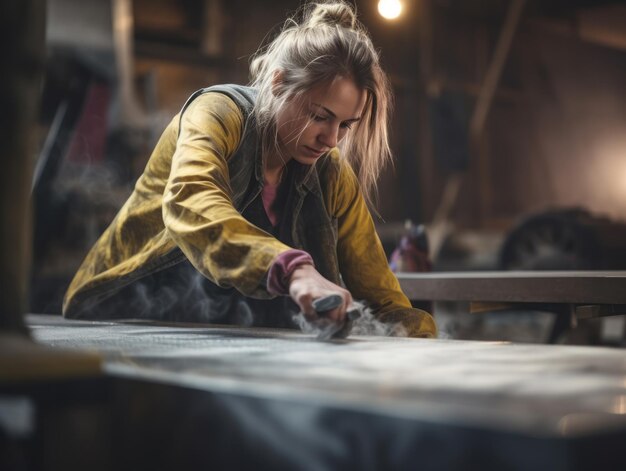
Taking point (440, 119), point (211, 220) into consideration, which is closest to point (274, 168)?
point (211, 220)

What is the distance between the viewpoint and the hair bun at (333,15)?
7.22 feet

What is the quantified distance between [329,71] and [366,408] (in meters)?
1.39

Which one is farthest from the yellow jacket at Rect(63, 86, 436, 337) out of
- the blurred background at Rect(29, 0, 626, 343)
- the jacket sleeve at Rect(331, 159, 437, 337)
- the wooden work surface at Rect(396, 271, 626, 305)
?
the blurred background at Rect(29, 0, 626, 343)

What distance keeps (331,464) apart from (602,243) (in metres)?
4.78

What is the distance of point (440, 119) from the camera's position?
27.8ft

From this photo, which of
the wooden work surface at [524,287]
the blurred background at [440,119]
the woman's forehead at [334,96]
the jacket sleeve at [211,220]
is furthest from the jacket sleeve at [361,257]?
the blurred background at [440,119]

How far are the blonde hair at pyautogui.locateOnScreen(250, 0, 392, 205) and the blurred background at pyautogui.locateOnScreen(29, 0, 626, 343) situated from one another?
1.38m

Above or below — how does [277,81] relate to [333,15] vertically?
below

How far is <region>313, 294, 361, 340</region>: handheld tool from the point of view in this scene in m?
1.40

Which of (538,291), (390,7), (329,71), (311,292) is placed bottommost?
(538,291)

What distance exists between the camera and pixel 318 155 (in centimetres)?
212

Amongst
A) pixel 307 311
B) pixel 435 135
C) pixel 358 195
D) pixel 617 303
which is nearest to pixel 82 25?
pixel 435 135

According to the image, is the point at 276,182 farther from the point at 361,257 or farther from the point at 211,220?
the point at 211,220

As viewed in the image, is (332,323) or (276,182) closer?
(332,323)
